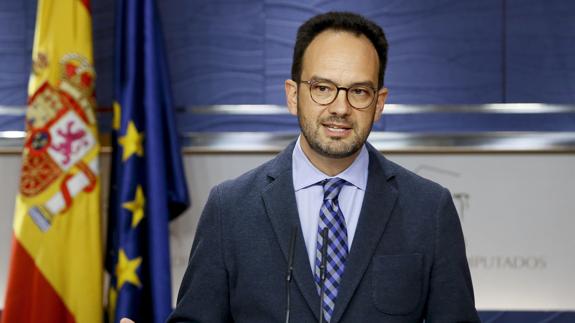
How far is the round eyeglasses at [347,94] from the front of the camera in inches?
65.9

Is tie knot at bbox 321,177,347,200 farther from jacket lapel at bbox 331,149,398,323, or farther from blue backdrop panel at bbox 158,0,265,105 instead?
blue backdrop panel at bbox 158,0,265,105

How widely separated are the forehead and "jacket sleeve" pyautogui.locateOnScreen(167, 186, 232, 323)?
396 millimetres

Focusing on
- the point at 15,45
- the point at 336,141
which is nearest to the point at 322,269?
the point at 336,141

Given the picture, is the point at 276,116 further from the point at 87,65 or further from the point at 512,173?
the point at 512,173

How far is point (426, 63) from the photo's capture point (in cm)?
352

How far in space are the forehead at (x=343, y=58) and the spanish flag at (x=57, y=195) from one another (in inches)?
67.9

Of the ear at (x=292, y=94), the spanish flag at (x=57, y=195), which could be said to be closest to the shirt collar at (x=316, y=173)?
the ear at (x=292, y=94)

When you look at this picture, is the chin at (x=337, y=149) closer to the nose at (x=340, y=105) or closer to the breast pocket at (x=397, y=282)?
the nose at (x=340, y=105)

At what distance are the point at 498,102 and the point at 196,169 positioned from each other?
1363 millimetres

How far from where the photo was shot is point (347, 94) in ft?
5.49

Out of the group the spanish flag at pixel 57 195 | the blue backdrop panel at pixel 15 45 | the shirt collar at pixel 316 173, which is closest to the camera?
the shirt collar at pixel 316 173

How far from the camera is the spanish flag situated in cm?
317

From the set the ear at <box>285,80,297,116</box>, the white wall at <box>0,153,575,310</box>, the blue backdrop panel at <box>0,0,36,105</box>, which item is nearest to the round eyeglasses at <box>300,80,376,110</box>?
the ear at <box>285,80,297,116</box>

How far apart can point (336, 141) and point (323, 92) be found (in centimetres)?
11
